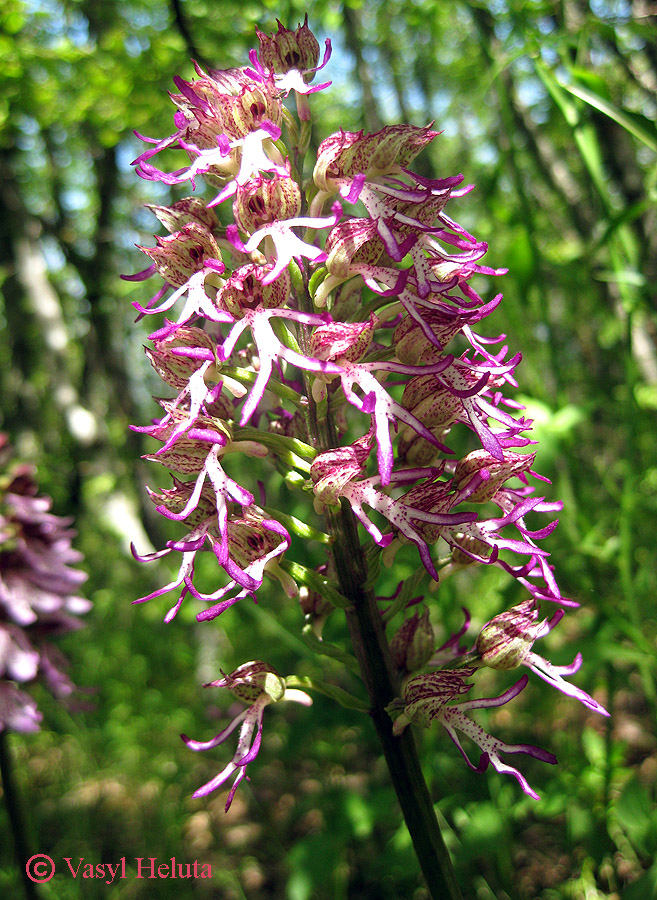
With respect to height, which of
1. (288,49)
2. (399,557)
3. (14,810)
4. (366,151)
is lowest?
(14,810)

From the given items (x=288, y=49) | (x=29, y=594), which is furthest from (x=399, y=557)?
(x=288, y=49)

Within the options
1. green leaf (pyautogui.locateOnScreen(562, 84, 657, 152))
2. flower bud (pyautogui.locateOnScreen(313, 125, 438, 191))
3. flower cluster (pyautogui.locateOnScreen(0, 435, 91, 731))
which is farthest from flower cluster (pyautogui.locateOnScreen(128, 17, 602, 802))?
flower cluster (pyautogui.locateOnScreen(0, 435, 91, 731))

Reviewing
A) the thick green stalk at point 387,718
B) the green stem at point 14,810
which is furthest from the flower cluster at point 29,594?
the thick green stalk at point 387,718

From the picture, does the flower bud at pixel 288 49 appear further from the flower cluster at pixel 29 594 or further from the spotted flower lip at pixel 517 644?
the flower cluster at pixel 29 594

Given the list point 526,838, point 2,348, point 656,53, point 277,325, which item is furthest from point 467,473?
point 2,348

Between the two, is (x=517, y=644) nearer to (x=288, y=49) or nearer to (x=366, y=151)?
(x=366, y=151)
